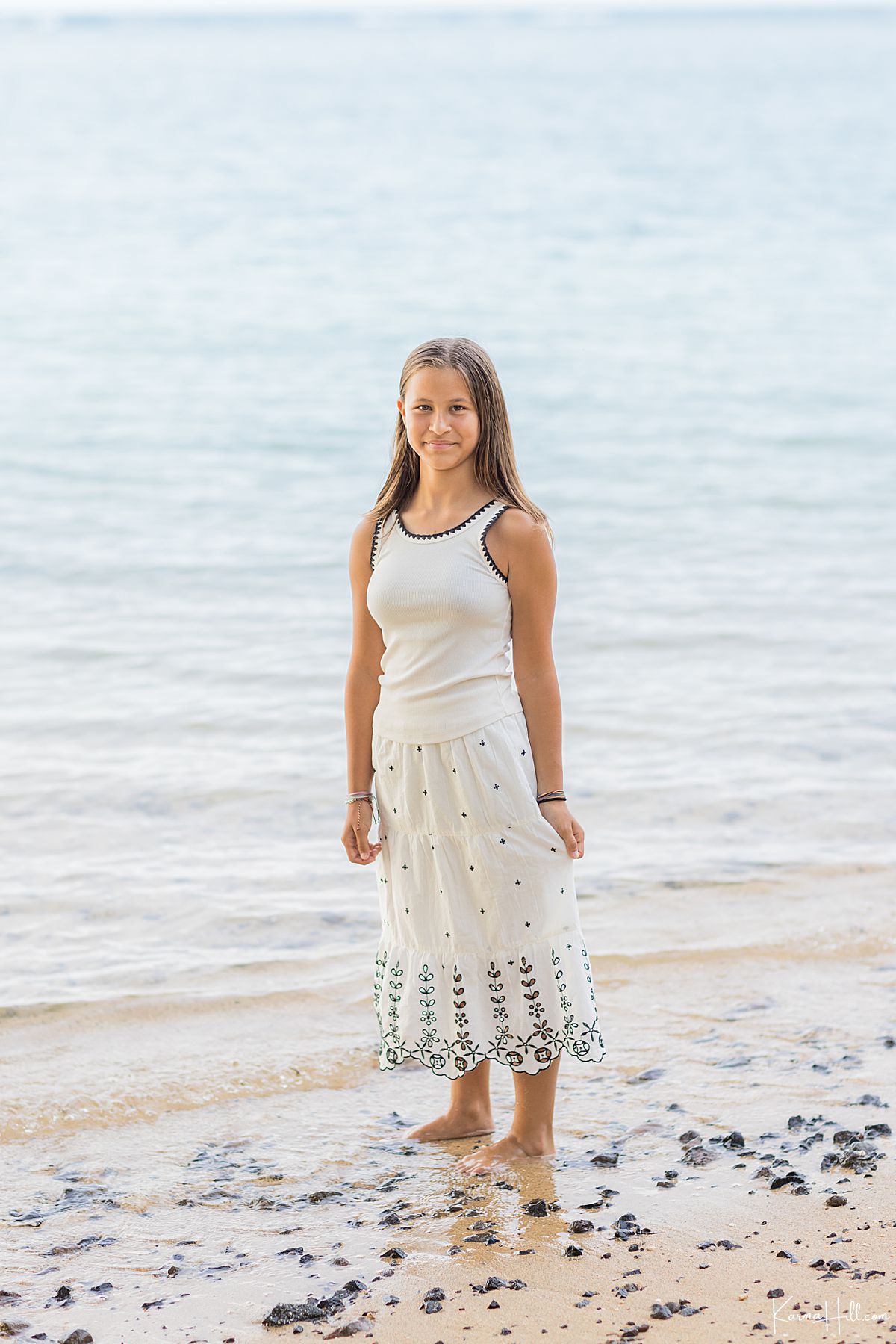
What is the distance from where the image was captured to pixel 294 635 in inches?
362

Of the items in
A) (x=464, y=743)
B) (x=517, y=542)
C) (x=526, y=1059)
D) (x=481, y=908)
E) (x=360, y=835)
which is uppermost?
(x=517, y=542)

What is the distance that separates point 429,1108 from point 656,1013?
3.00 ft

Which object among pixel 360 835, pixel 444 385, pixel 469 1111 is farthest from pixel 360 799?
pixel 444 385

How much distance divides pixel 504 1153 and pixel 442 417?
183cm

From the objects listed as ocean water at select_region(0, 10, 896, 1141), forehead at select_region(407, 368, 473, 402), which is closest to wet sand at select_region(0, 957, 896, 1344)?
ocean water at select_region(0, 10, 896, 1141)

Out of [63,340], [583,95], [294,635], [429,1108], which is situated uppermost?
[583,95]

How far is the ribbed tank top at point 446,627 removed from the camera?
10.6 feet

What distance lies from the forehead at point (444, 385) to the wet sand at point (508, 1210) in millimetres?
1897

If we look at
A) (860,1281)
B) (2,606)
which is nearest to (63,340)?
(2,606)

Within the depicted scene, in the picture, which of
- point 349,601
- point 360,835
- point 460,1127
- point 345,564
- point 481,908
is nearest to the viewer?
point 481,908

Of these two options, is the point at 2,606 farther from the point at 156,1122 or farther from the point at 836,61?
the point at 836,61

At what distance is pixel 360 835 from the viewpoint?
348cm

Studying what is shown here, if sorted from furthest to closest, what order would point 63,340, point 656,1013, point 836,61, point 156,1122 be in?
point 836,61
point 63,340
point 656,1013
point 156,1122

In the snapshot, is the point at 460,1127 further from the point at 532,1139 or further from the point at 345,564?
the point at 345,564
